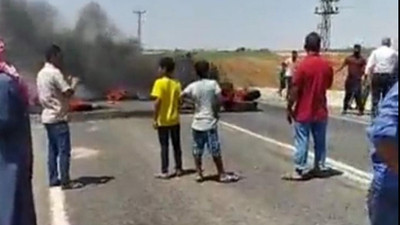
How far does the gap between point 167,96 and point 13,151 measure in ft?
23.2

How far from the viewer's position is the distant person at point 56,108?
1213cm

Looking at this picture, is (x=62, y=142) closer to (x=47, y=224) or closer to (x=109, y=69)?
(x=47, y=224)

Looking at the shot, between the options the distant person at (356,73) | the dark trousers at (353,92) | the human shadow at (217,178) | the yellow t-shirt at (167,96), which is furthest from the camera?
the dark trousers at (353,92)

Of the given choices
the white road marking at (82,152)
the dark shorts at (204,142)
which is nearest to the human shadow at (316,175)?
the dark shorts at (204,142)

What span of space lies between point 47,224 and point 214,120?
3314mm

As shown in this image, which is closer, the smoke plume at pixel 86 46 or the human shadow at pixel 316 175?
the human shadow at pixel 316 175

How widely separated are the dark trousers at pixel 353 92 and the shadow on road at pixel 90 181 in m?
13.4

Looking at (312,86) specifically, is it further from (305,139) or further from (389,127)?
(389,127)

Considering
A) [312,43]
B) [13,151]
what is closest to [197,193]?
[312,43]

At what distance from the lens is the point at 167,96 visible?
43.1 feet

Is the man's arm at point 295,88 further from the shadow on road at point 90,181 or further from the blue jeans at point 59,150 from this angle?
the blue jeans at point 59,150

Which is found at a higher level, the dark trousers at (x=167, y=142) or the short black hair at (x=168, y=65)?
the short black hair at (x=168, y=65)

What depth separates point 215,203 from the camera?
36.2 feet

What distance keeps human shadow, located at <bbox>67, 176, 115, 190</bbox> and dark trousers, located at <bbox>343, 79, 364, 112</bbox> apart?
13.4 meters
